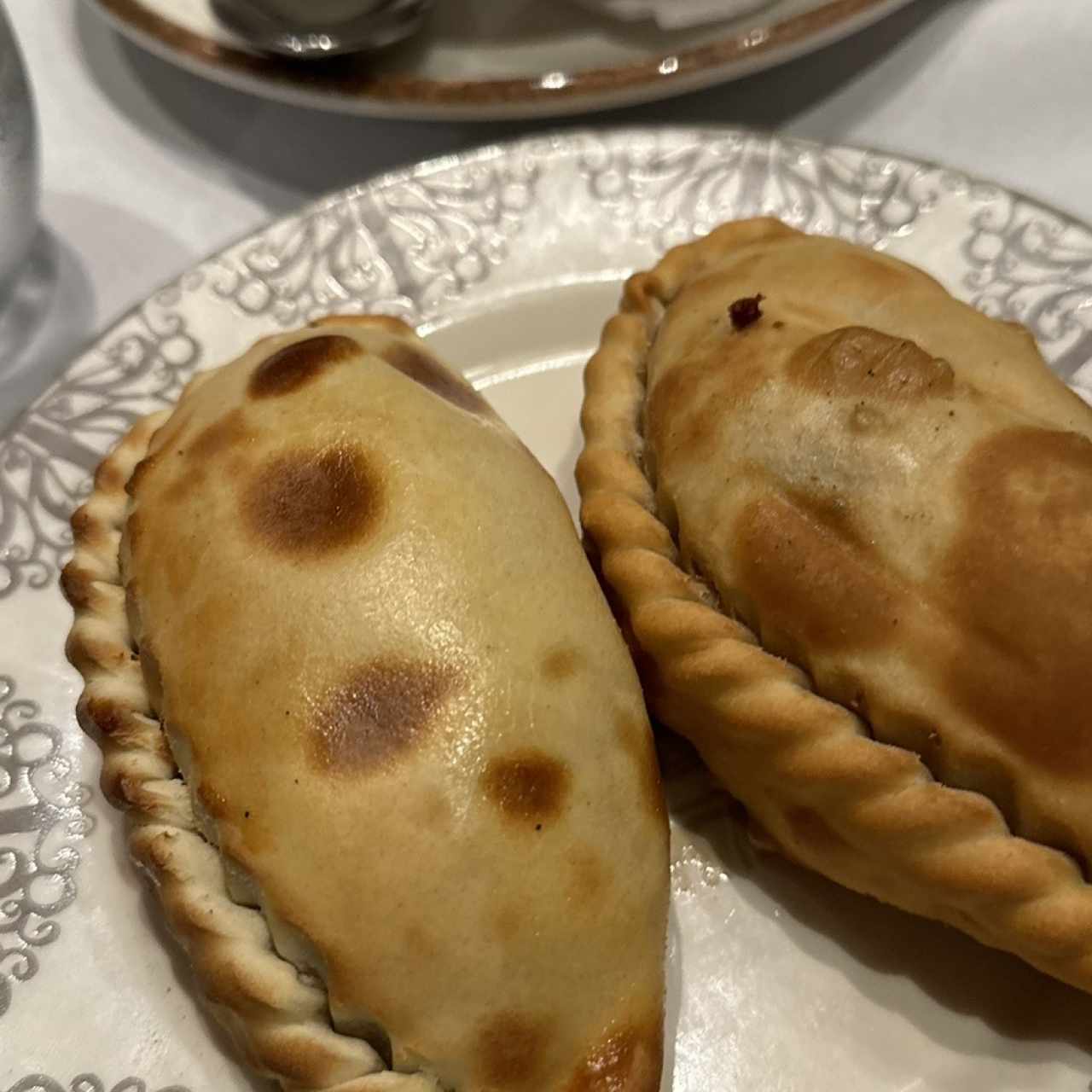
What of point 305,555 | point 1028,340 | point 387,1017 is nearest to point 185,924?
point 387,1017

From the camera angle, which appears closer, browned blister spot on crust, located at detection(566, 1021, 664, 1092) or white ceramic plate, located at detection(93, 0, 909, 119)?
browned blister spot on crust, located at detection(566, 1021, 664, 1092)

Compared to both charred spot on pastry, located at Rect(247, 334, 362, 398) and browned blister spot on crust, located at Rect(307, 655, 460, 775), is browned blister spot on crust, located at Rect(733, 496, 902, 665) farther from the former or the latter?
charred spot on pastry, located at Rect(247, 334, 362, 398)

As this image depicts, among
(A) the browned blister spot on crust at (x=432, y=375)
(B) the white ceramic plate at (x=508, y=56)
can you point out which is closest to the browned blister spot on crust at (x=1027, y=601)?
(A) the browned blister spot on crust at (x=432, y=375)

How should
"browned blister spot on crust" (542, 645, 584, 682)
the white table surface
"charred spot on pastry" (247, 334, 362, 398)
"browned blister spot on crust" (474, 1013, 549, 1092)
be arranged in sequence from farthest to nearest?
the white table surface, "charred spot on pastry" (247, 334, 362, 398), "browned blister spot on crust" (542, 645, 584, 682), "browned blister spot on crust" (474, 1013, 549, 1092)

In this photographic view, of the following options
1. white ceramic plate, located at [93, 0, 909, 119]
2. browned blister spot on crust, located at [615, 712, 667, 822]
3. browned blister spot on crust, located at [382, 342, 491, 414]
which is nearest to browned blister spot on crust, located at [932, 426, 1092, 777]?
browned blister spot on crust, located at [615, 712, 667, 822]

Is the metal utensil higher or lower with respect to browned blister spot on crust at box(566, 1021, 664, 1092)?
higher

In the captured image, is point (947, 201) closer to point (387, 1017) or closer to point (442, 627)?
point (442, 627)

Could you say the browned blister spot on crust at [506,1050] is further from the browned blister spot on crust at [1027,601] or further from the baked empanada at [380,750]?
the browned blister spot on crust at [1027,601]
